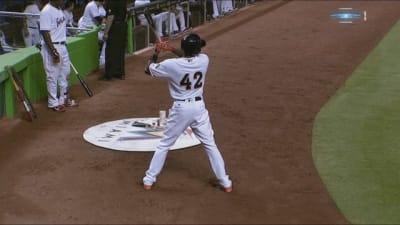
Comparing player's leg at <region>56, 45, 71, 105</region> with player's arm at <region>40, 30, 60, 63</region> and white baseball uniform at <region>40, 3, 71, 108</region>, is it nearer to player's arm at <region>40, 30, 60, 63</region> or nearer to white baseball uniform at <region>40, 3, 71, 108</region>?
white baseball uniform at <region>40, 3, 71, 108</region>

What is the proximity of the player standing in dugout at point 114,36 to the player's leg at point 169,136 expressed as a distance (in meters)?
5.99

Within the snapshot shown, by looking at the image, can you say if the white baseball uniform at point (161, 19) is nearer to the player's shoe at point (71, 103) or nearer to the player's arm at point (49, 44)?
the player's shoe at point (71, 103)

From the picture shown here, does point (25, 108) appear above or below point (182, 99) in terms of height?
below

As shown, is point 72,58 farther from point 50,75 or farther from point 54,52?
point 54,52

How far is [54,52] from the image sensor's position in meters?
9.95

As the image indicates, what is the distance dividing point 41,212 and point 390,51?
40.3ft

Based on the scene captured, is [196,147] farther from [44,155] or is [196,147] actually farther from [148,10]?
[148,10]

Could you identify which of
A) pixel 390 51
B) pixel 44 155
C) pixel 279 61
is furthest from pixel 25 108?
pixel 390 51

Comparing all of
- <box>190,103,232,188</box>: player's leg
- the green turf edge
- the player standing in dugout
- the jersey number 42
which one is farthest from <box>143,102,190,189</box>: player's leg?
the player standing in dugout

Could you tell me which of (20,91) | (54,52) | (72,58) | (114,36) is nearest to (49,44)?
(54,52)

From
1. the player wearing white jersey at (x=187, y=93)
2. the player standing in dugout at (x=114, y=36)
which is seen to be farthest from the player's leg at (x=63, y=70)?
the player wearing white jersey at (x=187, y=93)

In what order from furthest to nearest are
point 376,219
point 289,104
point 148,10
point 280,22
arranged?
point 280,22
point 148,10
point 289,104
point 376,219

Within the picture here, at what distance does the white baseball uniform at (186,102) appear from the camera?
688cm

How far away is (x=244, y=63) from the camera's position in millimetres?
14906
